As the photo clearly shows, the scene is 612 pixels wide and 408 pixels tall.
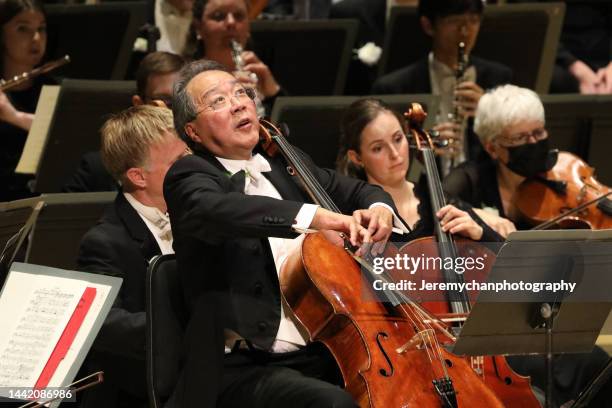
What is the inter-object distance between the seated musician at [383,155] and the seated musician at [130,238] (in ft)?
2.09

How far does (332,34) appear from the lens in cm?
461

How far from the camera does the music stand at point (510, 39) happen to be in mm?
4703

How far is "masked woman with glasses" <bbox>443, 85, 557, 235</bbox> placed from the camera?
3.70m

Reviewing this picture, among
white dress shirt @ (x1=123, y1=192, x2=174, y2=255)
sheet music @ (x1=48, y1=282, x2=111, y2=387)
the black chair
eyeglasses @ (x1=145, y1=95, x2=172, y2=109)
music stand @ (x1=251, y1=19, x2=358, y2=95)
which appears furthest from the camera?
music stand @ (x1=251, y1=19, x2=358, y2=95)

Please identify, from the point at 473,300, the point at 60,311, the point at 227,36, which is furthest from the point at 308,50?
the point at 60,311

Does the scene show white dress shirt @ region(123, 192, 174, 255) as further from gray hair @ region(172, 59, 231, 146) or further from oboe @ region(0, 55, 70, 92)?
oboe @ region(0, 55, 70, 92)

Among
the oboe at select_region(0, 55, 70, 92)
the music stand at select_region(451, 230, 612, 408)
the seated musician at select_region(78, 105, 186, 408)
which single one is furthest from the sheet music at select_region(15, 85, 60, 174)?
the music stand at select_region(451, 230, 612, 408)

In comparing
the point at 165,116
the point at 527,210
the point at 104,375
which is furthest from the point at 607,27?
the point at 104,375

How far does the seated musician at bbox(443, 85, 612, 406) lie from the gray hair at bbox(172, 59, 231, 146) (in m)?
1.01

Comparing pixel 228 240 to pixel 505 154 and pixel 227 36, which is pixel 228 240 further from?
pixel 227 36

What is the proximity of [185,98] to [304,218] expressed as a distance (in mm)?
552

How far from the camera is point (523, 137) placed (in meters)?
3.74

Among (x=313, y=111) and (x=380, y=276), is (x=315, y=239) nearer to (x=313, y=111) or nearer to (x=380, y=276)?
(x=380, y=276)

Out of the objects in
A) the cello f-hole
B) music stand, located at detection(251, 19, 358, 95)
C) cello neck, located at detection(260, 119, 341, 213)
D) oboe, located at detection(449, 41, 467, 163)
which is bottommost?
the cello f-hole
